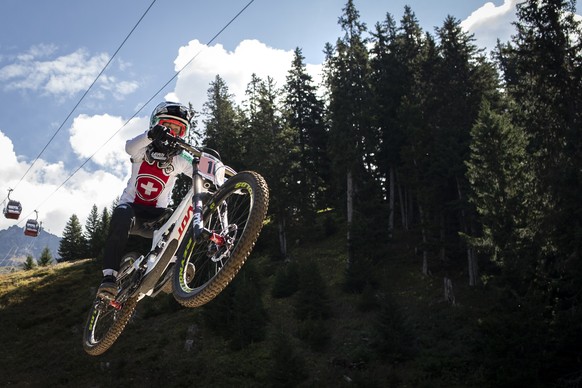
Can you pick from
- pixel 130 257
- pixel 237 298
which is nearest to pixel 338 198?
Result: pixel 237 298

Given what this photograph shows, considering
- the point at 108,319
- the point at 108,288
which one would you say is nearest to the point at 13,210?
the point at 108,319

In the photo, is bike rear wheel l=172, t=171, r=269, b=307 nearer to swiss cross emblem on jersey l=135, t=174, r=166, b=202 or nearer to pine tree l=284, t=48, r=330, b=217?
swiss cross emblem on jersey l=135, t=174, r=166, b=202

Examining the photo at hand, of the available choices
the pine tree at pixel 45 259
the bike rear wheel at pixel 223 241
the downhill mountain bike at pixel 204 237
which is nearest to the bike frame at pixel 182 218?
the downhill mountain bike at pixel 204 237

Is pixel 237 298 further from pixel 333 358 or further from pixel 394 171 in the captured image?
pixel 394 171

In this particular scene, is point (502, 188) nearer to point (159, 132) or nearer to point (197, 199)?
point (197, 199)

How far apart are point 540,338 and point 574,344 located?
4.61 feet

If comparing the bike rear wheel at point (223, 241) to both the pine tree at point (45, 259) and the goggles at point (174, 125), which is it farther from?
the pine tree at point (45, 259)

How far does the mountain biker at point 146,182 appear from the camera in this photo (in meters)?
6.09

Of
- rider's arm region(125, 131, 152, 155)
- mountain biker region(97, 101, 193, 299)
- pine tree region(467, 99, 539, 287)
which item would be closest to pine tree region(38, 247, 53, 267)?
pine tree region(467, 99, 539, 287)

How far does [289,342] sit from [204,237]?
18.1 metres

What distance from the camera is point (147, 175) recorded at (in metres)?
6.65

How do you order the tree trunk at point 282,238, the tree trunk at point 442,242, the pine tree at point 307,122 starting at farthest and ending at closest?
the pine tree at point 307,122 → the tree trunk at point 282,238 → the tree trunk at point 442,242

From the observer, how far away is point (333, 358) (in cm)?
2345

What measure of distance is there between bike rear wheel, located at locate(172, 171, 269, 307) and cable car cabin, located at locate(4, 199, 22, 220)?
1873cm
